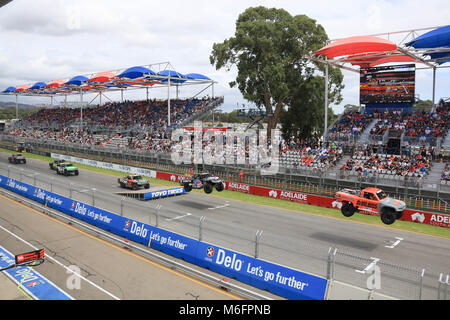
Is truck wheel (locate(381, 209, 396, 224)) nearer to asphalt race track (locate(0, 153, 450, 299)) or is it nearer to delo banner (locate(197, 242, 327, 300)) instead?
asphalt race track (locate(0, 153, 450, 299))

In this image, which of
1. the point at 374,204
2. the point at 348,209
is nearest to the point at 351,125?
the point at 348,209

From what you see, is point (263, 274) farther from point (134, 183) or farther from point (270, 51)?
point (270, 51)

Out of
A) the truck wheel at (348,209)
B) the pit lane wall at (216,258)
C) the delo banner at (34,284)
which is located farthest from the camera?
the truck wheel at (348,209)

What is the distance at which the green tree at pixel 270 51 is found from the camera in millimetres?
41250

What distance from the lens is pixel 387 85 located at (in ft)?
128

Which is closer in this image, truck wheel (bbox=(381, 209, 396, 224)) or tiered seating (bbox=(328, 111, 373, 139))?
truck wheel (bbox=(381, 209, 396, 224))

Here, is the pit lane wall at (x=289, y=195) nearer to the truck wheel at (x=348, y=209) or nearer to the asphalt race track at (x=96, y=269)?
the truck wheel at (x=348, y=209)

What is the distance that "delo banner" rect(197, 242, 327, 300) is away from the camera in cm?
1166

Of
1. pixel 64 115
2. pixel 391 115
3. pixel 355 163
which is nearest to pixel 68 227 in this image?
pixel 355 163

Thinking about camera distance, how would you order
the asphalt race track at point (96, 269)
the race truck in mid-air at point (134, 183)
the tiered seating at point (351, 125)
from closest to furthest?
the asphalt race track at point (96, 269), the race truck in mid-air at point (134, 183), the tiered seating at point (351, 125)

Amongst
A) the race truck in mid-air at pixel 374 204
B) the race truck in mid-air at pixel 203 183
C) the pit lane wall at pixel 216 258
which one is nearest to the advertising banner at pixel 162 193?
the race truck in mid-air at pixel 203 183

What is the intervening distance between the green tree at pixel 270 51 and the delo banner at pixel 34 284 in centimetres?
3288

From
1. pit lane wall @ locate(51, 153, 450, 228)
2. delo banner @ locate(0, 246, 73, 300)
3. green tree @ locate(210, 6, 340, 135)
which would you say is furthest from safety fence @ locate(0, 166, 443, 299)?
green tree @ locate(210, 6, 340, 135)

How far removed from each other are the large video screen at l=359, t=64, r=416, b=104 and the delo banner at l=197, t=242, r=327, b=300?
32728 mm
